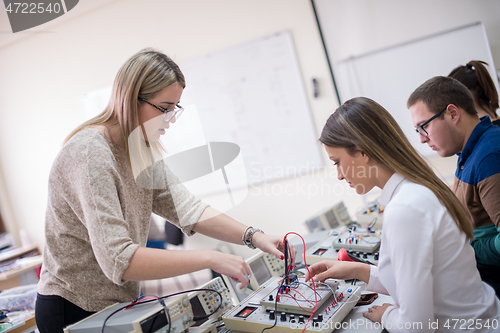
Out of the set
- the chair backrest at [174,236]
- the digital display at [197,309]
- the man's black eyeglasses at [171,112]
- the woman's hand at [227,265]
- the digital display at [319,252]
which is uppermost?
the man's black eyeglasses at [171,112]

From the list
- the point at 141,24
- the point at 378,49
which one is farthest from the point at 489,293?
the point at 141,24

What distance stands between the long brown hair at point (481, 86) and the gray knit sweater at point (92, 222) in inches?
63.8

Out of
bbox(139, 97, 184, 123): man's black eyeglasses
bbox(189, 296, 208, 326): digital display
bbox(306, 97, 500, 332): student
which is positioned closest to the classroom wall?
bbox(189, 296, 208, 326): digital display

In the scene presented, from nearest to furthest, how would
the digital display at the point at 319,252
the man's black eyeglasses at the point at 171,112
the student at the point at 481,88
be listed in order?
1. the man's black eyeglasses at the point at 171,112
2. the digital display at the point at 319,252
3. the student at the point at 481,88

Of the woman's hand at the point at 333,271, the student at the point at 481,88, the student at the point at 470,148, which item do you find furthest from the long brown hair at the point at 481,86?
the woman's hand at the point at 333,271

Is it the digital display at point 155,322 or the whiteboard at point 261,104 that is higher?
the whiteboard at point 261,104

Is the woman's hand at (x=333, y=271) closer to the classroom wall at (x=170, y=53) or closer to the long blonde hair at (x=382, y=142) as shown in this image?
the long blonde hair at (x=382, y=142)

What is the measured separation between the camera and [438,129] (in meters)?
1.42

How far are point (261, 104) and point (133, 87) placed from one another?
7.27ft

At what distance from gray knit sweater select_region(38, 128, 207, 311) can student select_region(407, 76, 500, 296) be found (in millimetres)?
1153

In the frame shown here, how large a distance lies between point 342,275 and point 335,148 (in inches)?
16.2

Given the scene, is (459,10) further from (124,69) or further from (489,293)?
(124,69)

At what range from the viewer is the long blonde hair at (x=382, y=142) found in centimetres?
95

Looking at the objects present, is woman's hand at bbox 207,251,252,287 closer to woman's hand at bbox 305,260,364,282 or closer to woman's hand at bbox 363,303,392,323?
woman's hand at bbox 305,260,364,282
